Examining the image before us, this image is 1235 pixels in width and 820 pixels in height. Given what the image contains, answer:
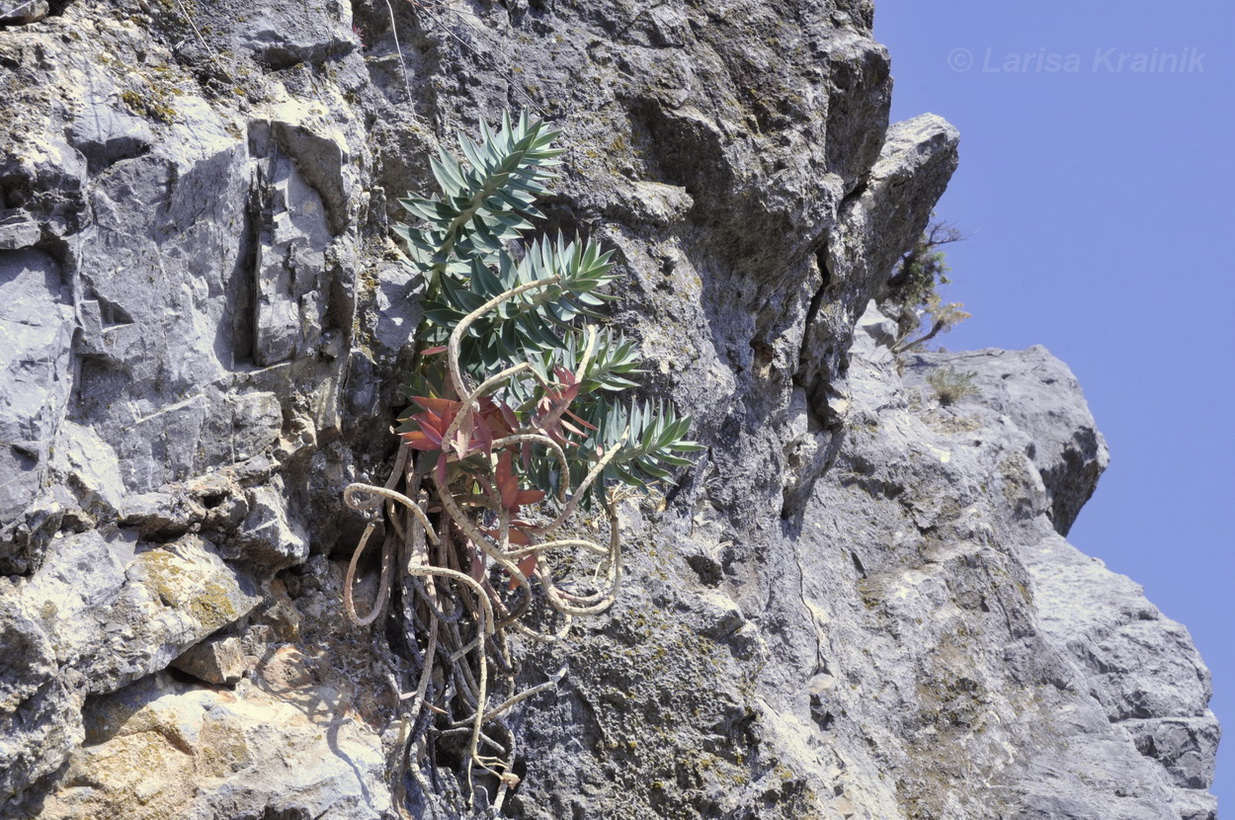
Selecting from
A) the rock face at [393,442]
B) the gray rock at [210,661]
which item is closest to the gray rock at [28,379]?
the rock face at [393,442]

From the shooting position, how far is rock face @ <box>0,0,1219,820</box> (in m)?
2.27

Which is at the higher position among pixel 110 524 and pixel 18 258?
pixel 18 258

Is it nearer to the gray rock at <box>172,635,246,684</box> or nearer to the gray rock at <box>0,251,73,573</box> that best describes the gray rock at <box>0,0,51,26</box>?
the gray rock at <box>0,251,73,573</box>

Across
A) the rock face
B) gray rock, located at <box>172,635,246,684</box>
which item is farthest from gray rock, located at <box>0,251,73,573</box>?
gray rock, located at <box>172,635,246,684</box>

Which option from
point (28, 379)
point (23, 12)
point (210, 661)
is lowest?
point (210, 661)

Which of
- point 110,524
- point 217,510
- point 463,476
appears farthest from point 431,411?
point 110,524

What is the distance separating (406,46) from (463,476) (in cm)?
137

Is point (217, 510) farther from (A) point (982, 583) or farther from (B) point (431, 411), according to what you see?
(A) point (982, 583)

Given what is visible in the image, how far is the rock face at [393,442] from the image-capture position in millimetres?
2273

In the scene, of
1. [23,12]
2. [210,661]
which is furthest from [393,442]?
[23,12]

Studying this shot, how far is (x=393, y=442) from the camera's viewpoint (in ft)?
10.0

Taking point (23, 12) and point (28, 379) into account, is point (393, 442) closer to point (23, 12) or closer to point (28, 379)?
point (28, 379)

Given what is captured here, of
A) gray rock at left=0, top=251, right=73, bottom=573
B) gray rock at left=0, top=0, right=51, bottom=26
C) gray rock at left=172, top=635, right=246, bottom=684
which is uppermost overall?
gray rock at left=0, top=0, right=51, bottom=26

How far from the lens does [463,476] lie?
2.86m
